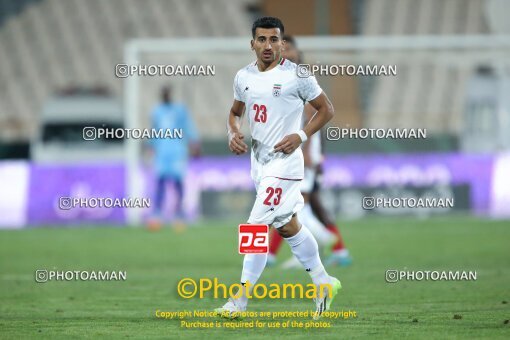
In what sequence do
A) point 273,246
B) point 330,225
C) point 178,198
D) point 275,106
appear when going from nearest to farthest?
1. point 275,106
2. point 330,225
3. point 273,246
4. point 178,198

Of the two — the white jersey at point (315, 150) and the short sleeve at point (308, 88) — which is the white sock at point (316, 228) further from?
the short sleeve at point (308, 88)

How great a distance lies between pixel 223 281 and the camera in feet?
39.6

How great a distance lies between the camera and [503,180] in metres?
21.6

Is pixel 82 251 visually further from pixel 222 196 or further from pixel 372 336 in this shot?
pixel 372 336

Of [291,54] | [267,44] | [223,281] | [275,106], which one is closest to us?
[267,44]

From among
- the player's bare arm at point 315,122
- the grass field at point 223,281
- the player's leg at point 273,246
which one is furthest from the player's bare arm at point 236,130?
the player's leg at point 273,246

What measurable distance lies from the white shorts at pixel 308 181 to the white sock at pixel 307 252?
4453 millimetres

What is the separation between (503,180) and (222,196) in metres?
5.23

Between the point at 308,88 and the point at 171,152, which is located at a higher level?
the point at 171,152

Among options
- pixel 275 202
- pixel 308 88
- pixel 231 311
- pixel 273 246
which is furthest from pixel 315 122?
pixel 273 246

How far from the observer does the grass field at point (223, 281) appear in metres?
8.53

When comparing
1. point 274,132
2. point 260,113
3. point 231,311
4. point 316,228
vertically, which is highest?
point 316,228

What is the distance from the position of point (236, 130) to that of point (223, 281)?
3424mm

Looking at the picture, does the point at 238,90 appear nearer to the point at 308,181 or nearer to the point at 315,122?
the point at 315,122
